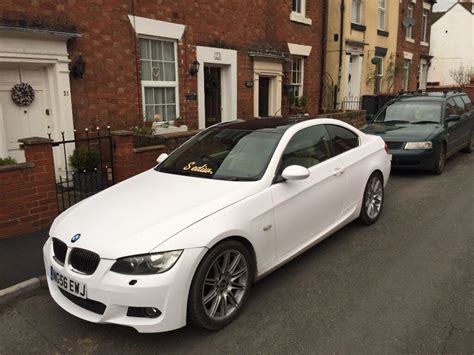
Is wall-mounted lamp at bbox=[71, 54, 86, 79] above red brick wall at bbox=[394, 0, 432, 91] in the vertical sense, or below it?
below

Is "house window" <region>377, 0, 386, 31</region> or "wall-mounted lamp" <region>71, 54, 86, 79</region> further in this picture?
"house window" <region>377, 0, 386, 31</region>

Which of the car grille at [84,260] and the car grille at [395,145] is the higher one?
the car grille at [395,145]

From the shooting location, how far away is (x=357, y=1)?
1630 cm

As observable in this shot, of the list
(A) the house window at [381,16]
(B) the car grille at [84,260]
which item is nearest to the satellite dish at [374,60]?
(A) the house window at [381,16]

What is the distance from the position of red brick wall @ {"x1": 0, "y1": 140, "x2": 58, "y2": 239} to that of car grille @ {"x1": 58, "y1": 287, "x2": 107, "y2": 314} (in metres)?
2.49

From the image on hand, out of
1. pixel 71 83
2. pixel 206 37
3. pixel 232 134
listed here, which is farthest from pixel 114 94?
pixel 232 134

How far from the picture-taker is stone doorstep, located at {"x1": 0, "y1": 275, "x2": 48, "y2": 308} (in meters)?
3.75

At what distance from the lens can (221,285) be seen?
10.7 feet

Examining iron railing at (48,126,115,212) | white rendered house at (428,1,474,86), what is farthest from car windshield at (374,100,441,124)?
white rendered house at (428,1,474,86)

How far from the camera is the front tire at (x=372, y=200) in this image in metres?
5.35

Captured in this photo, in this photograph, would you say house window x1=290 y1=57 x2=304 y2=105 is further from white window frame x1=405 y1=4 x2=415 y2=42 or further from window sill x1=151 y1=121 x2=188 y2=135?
white window frame x1=405 y1=4 x2=415 y2=42

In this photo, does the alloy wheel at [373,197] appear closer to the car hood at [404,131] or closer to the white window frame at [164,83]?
the car hood at [404,131]

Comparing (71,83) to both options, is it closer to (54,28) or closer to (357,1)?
(54,28)

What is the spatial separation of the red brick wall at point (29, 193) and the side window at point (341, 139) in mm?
3620
